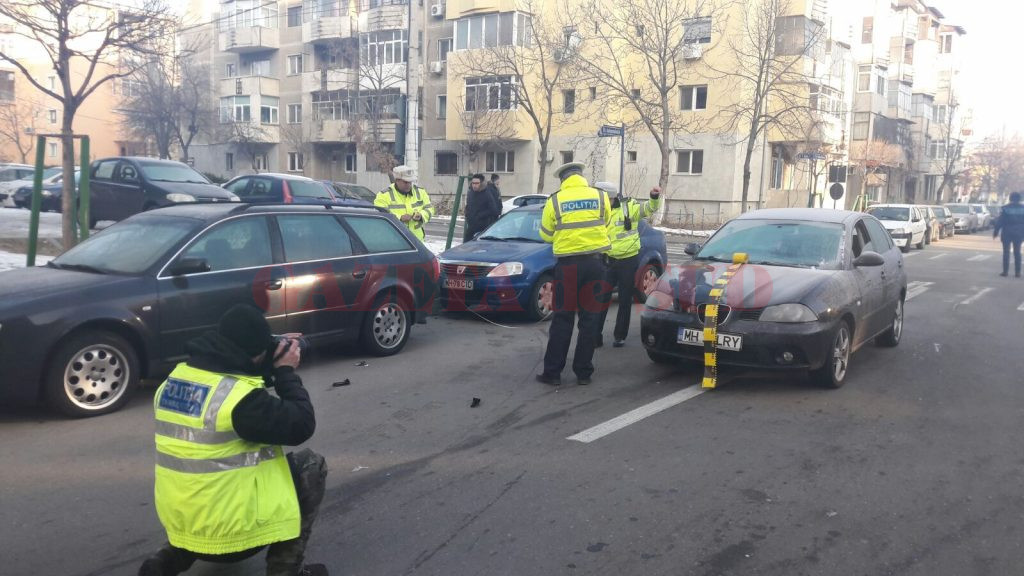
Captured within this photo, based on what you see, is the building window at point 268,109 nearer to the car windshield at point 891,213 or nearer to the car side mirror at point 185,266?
the car windshield at point 891,213

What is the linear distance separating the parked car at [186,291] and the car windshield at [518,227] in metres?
2.33

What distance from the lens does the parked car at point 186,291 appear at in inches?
231

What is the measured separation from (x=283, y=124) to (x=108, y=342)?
52.8 m

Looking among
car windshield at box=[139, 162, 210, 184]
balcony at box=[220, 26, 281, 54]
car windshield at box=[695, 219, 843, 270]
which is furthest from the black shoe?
balcony at box=[220, 26, 281, 54]

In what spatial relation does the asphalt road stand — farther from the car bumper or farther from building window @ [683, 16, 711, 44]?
building window @ [683, 16, 711, 44]

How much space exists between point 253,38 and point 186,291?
54.0 m

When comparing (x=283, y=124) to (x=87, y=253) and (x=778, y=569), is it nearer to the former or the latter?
(x=87, y=253)

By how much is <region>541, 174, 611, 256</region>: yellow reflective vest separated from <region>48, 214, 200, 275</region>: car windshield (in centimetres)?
310

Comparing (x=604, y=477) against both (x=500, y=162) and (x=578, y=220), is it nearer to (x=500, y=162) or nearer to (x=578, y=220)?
(x=578, y=220)

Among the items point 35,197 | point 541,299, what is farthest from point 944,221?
point 35,197

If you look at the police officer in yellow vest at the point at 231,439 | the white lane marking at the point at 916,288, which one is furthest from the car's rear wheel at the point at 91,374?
the white lane marking at the point at 916,288

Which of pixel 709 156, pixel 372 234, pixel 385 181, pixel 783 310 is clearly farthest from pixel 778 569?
pixel 385 181

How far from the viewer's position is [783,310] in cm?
677

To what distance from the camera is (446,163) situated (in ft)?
157
